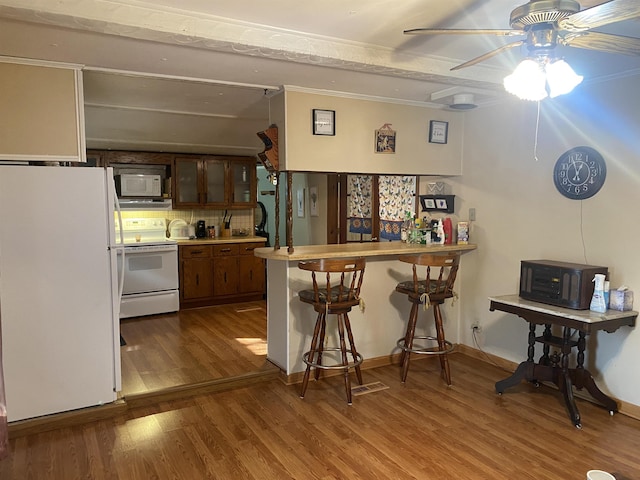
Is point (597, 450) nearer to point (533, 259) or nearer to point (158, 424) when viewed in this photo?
point (533, 259)

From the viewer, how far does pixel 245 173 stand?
698cm

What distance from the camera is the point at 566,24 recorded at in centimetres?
182

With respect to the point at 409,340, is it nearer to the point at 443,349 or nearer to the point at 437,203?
the point at 443,349

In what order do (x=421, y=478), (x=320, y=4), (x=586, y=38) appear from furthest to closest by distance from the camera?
(x=421, y=478), (x=320, y=4), (x=586, y=38)

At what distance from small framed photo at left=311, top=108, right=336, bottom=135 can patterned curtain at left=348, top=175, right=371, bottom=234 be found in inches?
61.2

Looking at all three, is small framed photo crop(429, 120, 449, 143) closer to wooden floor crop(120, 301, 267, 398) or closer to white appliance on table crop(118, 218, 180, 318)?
wooden floor crop(120, 301, 267, 398)

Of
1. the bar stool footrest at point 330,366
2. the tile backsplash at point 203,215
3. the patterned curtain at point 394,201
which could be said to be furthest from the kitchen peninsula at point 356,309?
the tile backsplash at point 203,215

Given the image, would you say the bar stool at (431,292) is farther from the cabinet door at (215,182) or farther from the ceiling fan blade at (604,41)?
the cabinet door at (215,182)

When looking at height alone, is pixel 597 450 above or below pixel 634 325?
below

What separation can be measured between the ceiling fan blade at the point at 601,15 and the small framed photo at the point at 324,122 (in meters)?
2.19

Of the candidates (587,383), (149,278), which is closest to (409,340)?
(587,383)

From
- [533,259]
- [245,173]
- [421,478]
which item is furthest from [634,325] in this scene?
[245,173]

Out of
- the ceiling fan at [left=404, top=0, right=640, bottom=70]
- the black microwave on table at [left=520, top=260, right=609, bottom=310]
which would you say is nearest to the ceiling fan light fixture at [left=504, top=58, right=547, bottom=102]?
the ceiling fan at [left=404, top=0, right=640, bottom=70]

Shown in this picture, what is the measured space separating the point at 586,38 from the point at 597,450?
2339mm
